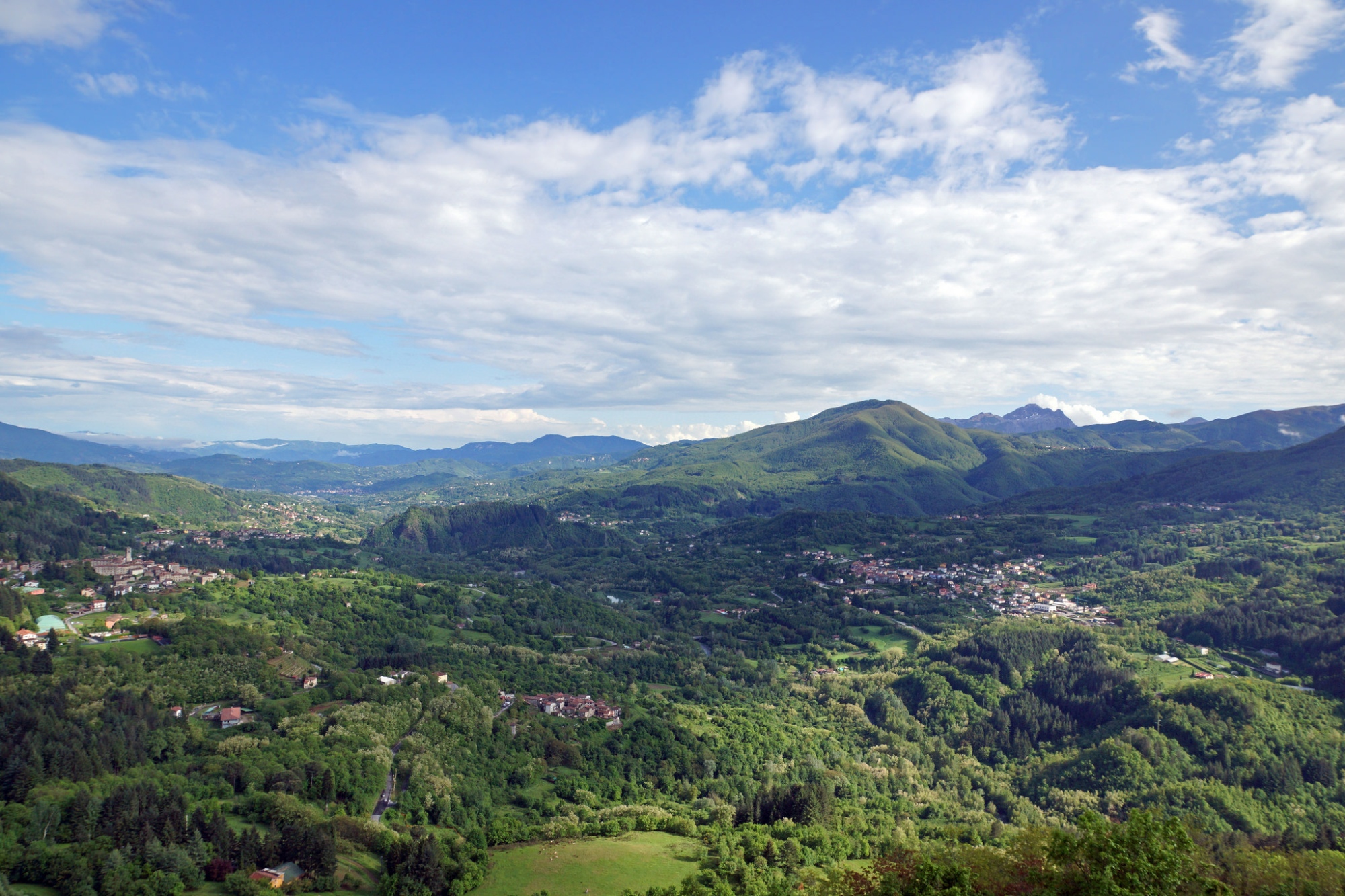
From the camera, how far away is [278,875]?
110 feet

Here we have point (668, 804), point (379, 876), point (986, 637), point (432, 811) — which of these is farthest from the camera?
point (986, 637)

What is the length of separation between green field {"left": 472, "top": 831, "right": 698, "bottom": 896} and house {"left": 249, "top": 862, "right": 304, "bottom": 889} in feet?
31.0

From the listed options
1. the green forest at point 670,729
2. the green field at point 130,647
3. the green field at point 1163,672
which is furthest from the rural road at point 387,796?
the green field at point 1163,672

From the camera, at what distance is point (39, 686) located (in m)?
49.8

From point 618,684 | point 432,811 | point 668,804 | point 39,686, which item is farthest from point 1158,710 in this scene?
point 39,686

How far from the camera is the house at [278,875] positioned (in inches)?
1291

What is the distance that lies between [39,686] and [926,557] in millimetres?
157856

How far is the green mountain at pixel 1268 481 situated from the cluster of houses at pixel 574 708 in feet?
600

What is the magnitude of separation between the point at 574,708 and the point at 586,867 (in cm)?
3104

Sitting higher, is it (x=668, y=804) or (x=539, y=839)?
(x=539, y=839)

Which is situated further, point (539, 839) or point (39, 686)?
point (39, 686)

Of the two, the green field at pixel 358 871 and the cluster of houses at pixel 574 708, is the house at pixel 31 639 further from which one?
the cluster of houses at pixel 574 708

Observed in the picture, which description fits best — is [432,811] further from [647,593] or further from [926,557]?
[926,557]

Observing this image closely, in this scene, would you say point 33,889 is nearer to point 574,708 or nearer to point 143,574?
point 574,708
